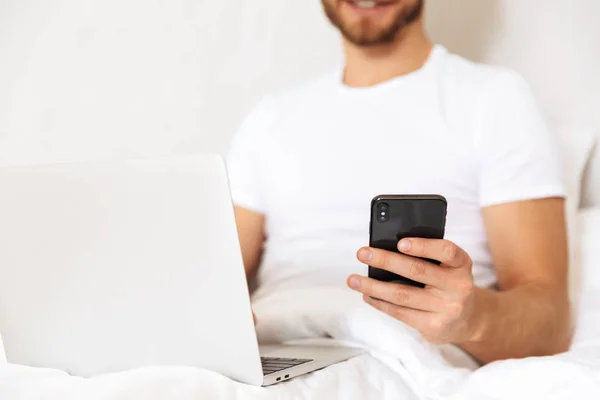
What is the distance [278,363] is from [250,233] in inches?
22.2

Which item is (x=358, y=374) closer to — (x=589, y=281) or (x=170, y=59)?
(x=589, y=281)

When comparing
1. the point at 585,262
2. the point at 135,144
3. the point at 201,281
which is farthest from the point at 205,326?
the point at 135,144

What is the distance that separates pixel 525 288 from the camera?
1.03 meters

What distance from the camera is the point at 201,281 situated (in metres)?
0.72

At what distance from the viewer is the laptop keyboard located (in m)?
0.78

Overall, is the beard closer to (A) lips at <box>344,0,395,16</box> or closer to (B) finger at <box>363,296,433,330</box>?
(A) lips at <box>344,0,395,16</box>

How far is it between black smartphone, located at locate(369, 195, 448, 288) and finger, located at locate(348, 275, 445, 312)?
0.19ft

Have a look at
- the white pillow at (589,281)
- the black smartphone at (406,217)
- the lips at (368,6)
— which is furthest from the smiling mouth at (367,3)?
the black smartphone at (406,217)

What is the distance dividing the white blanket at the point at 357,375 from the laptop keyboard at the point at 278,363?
0.08ft

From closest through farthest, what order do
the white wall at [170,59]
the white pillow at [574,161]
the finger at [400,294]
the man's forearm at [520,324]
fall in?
1. the finger at [400,294]
2. the man's forearm at [520,324]
3. the white pillow at [574,161]
4. the white wall at [170,59]

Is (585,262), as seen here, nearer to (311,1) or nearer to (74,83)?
(311,1)

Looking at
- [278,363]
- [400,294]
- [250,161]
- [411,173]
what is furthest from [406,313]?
[250,161]

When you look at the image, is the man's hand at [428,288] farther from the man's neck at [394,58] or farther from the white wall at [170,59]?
the white wall at [170,59]

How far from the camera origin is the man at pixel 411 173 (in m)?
1.04
